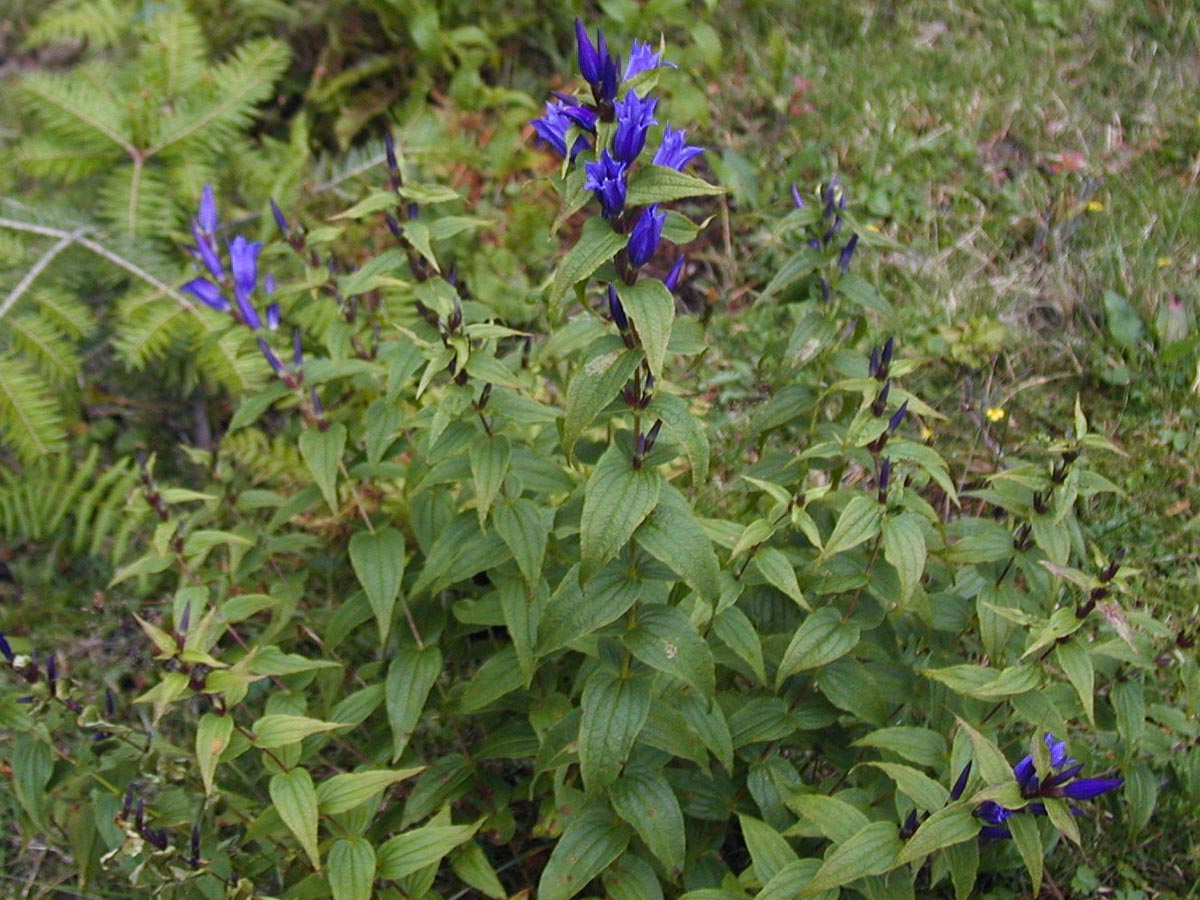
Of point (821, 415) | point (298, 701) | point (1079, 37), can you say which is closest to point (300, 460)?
point (298, 701)

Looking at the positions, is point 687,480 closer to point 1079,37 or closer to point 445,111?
point 445,111

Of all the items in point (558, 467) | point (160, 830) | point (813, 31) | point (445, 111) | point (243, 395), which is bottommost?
point (160, 830)

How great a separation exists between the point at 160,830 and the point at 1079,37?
444 centimetres

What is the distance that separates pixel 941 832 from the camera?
204 cm

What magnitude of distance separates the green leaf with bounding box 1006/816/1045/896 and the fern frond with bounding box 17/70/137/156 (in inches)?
146

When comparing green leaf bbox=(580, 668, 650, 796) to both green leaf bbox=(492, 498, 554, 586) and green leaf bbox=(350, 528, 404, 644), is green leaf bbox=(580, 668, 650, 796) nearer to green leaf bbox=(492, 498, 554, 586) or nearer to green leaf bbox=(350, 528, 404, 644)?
green leaf bbox=(492, 498, 554, 586)

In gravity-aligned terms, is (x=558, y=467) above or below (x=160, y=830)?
above

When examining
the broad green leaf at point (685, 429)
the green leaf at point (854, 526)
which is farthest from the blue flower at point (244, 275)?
the green leaf at point (854, 526)

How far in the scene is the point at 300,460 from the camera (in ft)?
12.4

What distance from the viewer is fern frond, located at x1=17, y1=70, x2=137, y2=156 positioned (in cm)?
402

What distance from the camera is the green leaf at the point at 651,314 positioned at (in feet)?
5.96

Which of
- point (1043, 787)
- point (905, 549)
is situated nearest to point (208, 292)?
point (905, 549)

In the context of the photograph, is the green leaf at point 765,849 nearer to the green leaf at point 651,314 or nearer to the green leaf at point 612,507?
the green leaf at point 612,507

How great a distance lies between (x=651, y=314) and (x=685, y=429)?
0.87ft
